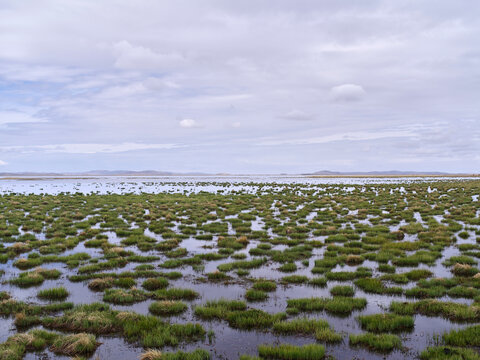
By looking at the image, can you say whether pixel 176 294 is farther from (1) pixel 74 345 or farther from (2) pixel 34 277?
(2) pixel 34 277

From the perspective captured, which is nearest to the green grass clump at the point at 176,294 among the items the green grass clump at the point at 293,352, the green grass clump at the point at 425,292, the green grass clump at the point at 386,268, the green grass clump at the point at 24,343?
the green grass clump at the point at 24,343

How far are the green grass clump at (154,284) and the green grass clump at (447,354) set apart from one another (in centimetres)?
838

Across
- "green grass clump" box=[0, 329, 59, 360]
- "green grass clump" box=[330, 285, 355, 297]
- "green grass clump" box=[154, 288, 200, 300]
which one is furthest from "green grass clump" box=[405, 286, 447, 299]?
"green grass clump" box=[0, 329, 59, 360]

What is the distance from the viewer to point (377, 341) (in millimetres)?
8016

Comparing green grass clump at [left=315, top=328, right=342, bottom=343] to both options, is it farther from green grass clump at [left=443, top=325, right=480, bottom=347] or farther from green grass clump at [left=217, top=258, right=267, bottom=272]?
green grass clump at [left=217, top=258, right=267, bottom=272]

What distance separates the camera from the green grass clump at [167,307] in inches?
400

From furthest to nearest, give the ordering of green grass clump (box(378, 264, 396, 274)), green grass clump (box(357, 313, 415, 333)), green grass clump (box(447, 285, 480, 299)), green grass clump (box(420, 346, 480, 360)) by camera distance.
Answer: green grass clump (box(378, 264, 396, 274)) < green grass clump (box(447, 285, 480, 299)) < green grass clump (box(357, 313, 415, 333)) < green grass clump (box(420, 346, 480, 360))

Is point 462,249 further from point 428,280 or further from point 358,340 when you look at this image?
point 358,340

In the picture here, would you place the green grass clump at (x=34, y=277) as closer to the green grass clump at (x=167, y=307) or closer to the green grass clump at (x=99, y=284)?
the green grass clump at (x=99, y=284)

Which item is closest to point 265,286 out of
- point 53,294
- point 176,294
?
point 176,294

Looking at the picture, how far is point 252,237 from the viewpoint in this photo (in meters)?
22.0

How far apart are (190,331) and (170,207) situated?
30486mm

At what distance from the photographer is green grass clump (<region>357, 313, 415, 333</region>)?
8.84 metres

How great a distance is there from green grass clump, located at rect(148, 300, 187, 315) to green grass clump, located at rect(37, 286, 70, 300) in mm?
3284
